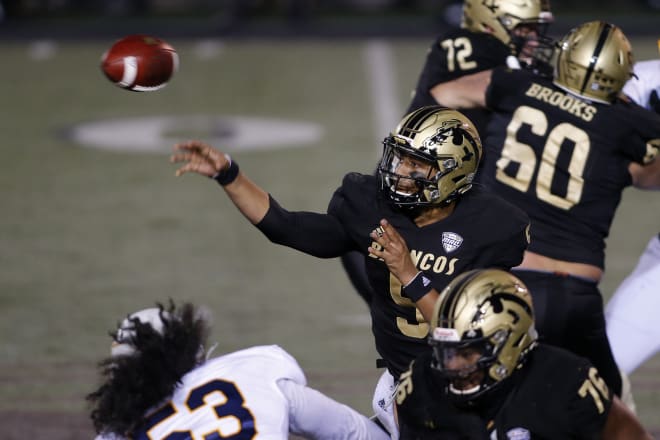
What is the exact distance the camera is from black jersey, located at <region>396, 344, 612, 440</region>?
3.47 metres

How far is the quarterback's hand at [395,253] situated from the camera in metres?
3.88

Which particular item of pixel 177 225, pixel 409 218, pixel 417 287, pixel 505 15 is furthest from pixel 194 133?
pixel 417 287

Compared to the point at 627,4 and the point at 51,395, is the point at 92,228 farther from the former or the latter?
the point at 627,4

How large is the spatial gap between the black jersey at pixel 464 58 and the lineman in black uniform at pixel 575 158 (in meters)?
0.40

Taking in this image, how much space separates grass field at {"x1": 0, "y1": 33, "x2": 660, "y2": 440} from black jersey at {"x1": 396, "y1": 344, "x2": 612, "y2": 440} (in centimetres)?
219

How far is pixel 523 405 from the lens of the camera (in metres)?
3.51

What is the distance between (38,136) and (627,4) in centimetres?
1051

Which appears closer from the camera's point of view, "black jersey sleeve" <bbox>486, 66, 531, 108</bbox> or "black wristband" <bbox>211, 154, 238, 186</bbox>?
"black wristband" <bbox>211, 154, 238, 186</bbox>

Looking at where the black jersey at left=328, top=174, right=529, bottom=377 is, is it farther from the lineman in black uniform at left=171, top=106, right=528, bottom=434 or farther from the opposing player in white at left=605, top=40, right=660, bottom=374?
the opposing player in white at left=605, top=40, right=660, bottom=374

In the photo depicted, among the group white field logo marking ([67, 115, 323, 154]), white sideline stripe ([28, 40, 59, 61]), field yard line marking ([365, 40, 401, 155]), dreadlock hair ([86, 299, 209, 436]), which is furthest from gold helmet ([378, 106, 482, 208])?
white sideline stripe ([28, 40, 59, 61])

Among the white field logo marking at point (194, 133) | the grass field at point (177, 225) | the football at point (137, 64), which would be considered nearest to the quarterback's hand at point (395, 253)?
the football at point (137, 64)

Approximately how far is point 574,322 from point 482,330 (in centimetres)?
130

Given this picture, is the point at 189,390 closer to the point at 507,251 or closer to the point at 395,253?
the point at 395,253

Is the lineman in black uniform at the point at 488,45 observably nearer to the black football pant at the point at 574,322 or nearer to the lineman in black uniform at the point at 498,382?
the black football pant at the point at 574,322
